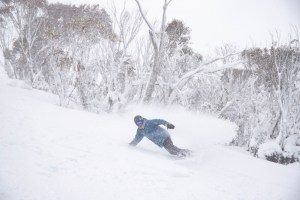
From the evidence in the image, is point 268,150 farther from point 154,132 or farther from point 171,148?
point 154,132

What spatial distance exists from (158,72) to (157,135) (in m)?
6.57

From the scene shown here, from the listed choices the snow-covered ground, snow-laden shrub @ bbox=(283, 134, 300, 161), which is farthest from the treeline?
the snow-covered ground

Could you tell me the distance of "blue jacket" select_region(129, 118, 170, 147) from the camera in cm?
561

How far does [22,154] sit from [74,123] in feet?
9.56

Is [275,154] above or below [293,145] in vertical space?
below

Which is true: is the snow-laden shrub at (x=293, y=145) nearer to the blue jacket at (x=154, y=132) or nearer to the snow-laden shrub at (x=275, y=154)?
the snow-laden shrub at (x=275, y=154)

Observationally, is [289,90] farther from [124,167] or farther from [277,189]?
[124,167]

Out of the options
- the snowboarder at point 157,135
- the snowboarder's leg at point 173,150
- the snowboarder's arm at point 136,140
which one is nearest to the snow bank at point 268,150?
the snowboarder at point 157,135

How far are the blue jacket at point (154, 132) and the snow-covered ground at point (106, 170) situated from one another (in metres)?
0.30

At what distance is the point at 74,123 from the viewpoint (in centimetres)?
664

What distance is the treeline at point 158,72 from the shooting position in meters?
8.43

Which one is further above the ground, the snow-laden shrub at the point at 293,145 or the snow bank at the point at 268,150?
the snow-laden shrub at the point at 293,145

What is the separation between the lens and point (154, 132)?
5.67m

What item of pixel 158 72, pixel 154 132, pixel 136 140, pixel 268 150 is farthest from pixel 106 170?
pixel 158 72
